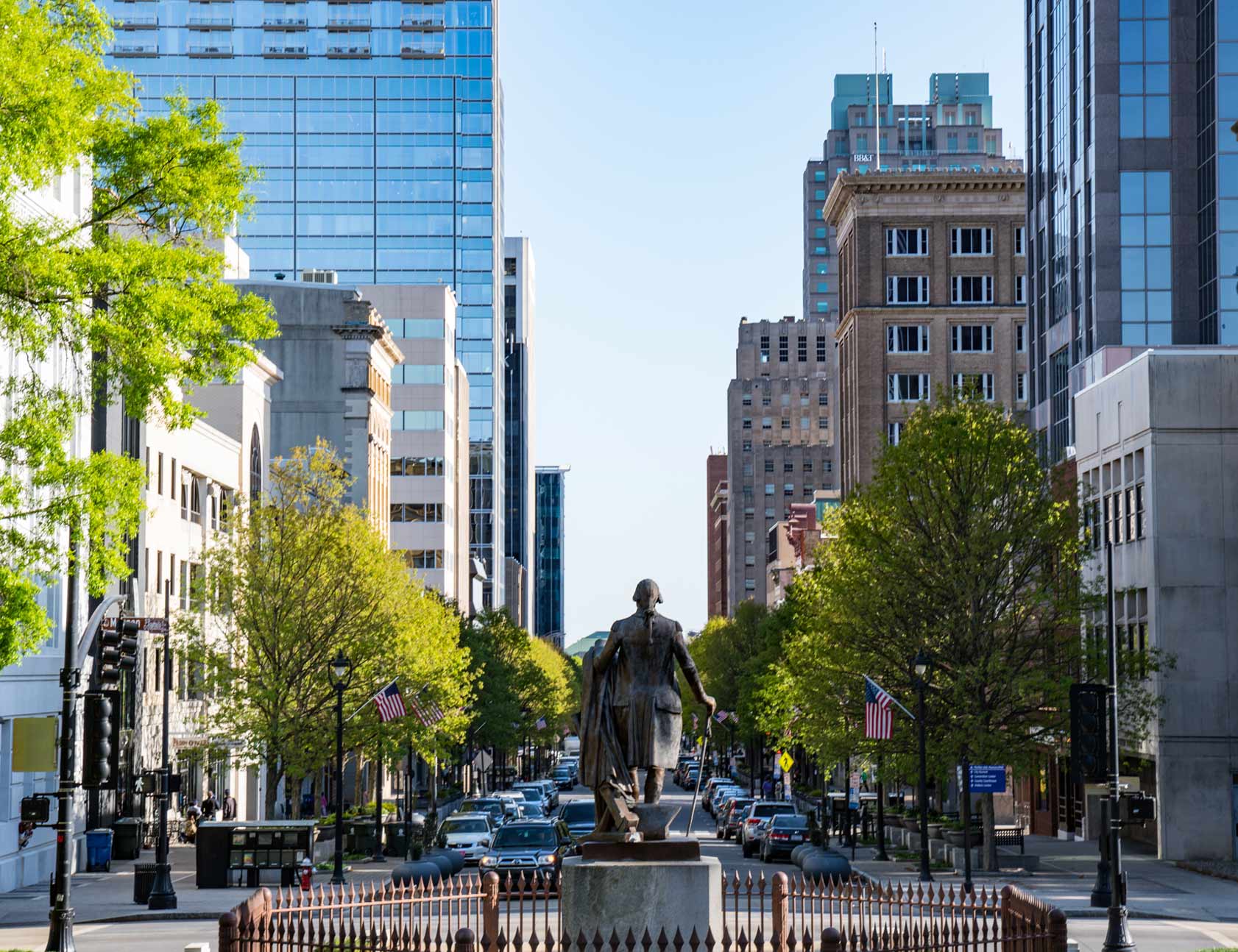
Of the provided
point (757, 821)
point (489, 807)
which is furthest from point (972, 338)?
point (757, 821)

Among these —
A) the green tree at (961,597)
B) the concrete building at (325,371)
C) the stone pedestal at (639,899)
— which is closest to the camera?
Result: the stone pedestal at (639,899)

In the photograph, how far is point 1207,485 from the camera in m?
56.3

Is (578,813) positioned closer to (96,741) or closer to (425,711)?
(425,711)

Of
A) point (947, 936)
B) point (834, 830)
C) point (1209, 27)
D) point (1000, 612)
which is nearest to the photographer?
point (947, 936)

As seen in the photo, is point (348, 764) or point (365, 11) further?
point (365, 11)

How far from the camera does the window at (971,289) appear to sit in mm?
141375

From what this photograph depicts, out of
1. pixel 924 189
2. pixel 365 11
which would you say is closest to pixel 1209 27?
pixel 924 189

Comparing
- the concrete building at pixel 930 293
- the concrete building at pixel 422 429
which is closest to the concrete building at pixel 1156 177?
the concrete building at pixel 930 293

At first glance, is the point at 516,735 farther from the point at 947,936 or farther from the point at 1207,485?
the point at 947,936

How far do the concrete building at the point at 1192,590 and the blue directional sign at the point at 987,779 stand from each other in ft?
31.2

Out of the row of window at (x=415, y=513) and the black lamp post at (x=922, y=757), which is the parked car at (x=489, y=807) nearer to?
the black lamp post at (x=922, y=757)

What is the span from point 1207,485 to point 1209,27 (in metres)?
46.8

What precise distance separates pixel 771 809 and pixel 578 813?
12176 millimetres

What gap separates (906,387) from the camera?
141 meters
